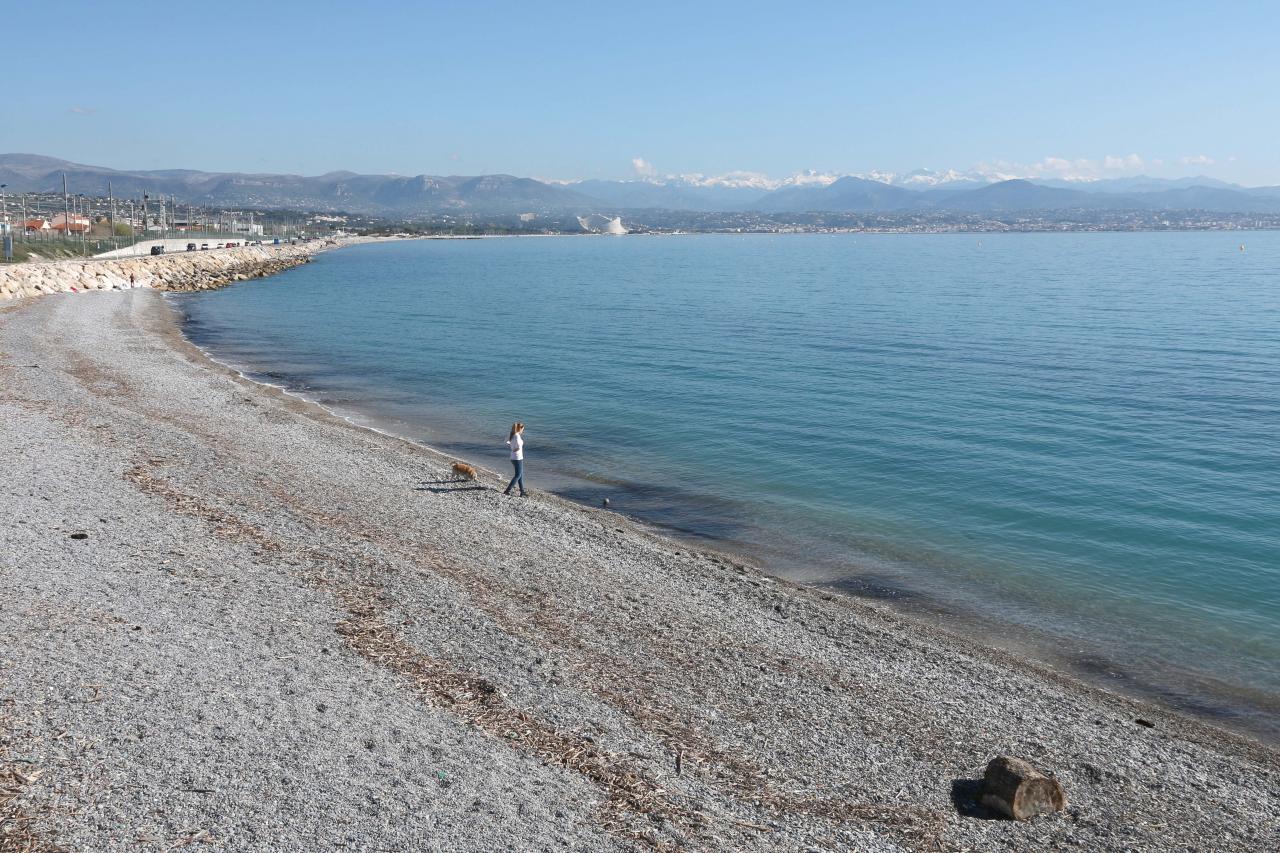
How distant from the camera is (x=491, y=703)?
12.3m

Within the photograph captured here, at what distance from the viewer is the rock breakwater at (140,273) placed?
231ft

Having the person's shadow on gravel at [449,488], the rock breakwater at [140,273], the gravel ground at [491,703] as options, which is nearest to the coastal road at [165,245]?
the rock breakwater at [140,273]

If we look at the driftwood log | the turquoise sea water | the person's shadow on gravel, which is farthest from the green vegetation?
the driftwood log

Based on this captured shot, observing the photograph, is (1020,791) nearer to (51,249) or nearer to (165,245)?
(51,249)

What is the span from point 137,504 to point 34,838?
12.4 m

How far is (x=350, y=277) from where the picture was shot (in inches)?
4747

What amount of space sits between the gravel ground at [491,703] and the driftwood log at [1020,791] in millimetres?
201

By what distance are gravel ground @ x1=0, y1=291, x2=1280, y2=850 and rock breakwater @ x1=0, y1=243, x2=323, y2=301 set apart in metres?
58.3

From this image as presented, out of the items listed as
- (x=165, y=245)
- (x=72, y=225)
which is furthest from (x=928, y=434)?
(x=72, y=225)

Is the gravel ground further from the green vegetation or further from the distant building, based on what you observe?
the distant building

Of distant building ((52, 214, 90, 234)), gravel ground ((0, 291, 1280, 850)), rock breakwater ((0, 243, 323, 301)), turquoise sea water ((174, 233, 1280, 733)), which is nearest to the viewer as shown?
gravel ground ((0, 291, 1280, 850))

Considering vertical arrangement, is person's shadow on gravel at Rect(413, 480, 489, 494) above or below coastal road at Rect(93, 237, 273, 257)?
below

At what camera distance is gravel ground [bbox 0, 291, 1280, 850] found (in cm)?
959

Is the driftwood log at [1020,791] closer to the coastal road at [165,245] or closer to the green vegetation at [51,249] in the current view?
the green vegetation at [51,249]
